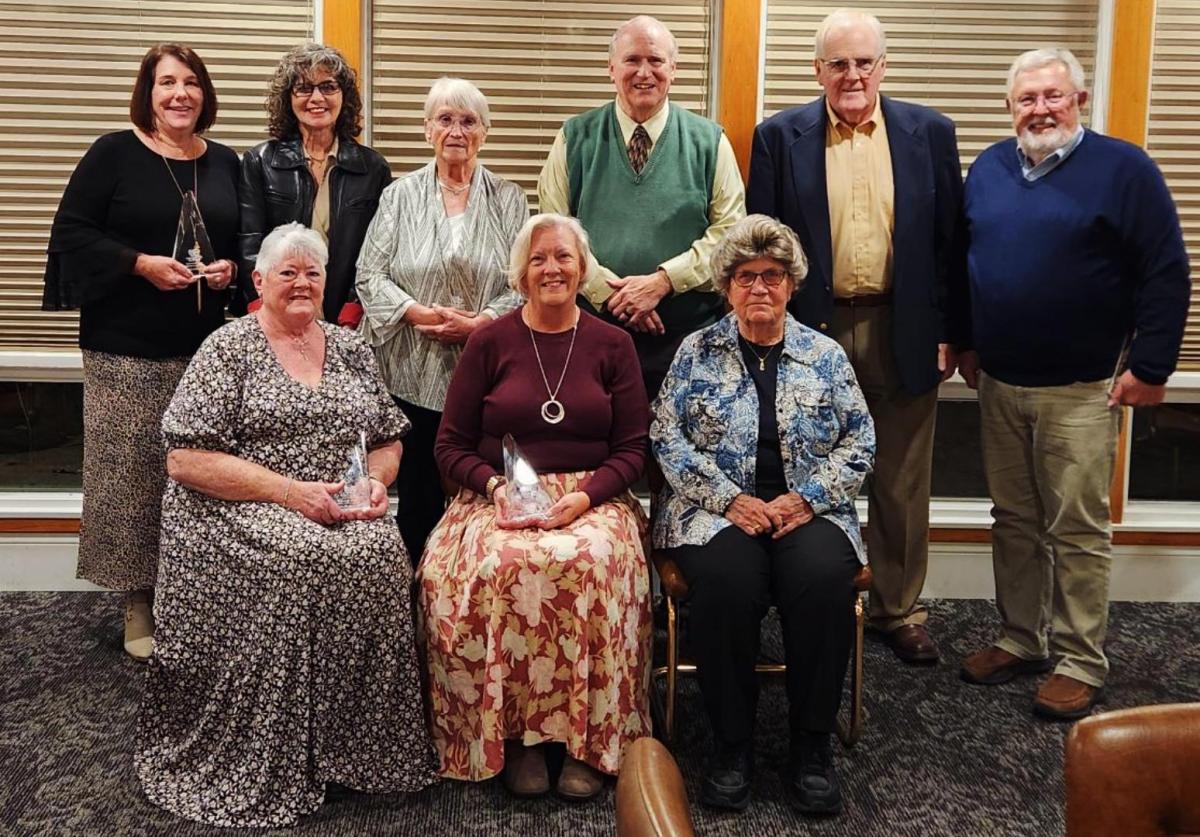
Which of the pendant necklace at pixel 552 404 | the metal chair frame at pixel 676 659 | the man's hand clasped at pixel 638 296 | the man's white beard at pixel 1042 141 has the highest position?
the man's white beard at pixel 1042 141

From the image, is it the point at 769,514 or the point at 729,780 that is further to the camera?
the point at 769,514

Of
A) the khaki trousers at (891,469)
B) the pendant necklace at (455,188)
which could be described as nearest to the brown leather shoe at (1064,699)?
the khaki trousers at (891,469)

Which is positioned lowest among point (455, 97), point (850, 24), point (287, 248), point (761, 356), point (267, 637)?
point (267, 637)

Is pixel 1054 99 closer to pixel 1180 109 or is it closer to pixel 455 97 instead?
pixel 1180 109

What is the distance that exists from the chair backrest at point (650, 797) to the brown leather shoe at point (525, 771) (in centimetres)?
182

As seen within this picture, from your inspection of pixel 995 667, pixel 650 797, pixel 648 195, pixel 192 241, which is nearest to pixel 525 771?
pixel 995 667

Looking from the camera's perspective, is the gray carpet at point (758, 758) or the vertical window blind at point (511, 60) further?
the vertical window blind at point (511, 60)

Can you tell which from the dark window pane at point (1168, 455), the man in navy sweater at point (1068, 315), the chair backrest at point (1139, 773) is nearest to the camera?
the chair backrest at point (1139, 773)

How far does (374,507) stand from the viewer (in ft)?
8.87

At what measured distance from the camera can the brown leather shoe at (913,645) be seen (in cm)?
340

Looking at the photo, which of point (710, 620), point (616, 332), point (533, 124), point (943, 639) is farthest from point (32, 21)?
point (943, 639)

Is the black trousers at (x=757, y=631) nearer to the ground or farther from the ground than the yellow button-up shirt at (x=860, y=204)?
nearer to the ground

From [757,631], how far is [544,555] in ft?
1.73

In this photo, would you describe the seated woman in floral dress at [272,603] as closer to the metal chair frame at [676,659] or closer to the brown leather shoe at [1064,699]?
the metal chair frame at [676,659]
